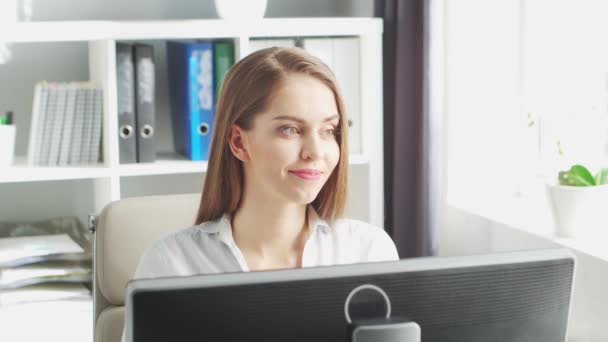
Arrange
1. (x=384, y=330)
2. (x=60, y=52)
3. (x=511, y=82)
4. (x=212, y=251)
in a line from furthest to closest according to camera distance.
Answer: (x=60, y=52) < (x=511, y=82) < (x=212, y=251) < (x=384, y=330)

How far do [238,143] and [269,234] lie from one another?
0.51ft

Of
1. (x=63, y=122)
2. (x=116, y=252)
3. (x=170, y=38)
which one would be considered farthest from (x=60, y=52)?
(x=116, y=252)

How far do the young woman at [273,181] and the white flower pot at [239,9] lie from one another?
3.60 feet

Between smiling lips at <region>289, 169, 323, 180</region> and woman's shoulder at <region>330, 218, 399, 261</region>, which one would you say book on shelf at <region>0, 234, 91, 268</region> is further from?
smiling lips at <region>289, 169, 323, 180</region>

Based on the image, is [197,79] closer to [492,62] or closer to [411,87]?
[411,87]

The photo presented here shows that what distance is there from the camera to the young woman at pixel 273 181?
139 centimetres

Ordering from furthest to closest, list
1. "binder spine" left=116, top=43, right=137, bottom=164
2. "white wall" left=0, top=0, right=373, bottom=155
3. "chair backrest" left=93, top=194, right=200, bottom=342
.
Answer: "white wall" left=0, top=0, right=373, bottom=155
"binder spine" left=116, top=43, right=137, bottom=164
"chair backrest" left=93, top=194, right=200, bottom=342

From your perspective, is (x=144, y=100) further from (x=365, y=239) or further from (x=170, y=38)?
(x=365, y=239)

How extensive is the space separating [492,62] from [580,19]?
12.2 inches

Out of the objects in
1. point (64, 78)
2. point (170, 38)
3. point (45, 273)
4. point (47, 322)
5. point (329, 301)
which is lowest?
point (47, 322)

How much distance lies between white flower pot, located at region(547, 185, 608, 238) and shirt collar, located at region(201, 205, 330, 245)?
0.72 meters

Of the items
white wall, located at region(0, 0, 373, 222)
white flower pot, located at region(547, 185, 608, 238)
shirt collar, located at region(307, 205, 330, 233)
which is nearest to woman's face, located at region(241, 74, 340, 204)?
shirt collar, located at region(307, 205, 330, 233)

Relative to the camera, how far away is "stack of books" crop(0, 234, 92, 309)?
236cm

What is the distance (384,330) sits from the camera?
2.85 feet
